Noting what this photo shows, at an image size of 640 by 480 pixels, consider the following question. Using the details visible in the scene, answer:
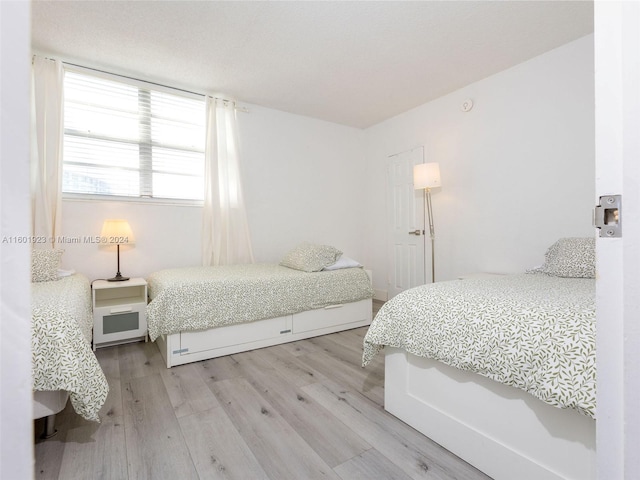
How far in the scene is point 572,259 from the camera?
221 centimetres

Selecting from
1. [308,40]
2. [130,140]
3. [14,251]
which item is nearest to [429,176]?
[308,40]

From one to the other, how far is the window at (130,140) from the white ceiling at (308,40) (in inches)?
8.6

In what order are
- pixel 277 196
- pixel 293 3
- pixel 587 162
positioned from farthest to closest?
pixel 277 196, pixel 587 162, pixel 293 3

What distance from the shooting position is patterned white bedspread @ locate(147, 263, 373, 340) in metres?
2.34

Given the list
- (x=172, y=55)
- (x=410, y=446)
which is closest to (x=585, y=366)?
(x=410, y=446)

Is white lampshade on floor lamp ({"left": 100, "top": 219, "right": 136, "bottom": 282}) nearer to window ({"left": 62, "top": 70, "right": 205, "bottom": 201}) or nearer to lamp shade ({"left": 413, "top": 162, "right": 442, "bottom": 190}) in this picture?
window ({"left": 62, "top": 70, "right": 205, "bottom": 201})

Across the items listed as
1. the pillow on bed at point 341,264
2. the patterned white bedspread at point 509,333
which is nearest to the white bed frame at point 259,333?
the pillow on bed at point 341,264

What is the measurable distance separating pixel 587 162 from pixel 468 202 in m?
1.04

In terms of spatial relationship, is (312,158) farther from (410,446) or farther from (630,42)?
(630,42)

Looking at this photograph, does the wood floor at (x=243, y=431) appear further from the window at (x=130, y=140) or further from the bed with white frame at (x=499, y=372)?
the window at (x=130, y=140)

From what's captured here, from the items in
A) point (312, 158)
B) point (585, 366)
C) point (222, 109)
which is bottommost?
point (585, 366)

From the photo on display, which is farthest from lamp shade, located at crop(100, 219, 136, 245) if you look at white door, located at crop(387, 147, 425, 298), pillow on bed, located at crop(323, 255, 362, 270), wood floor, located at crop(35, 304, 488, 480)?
white door, located at crop(387, 147, 425, 298)

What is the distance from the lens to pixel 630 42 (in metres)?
0.46

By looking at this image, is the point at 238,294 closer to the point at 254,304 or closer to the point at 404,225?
the point at 254,304
